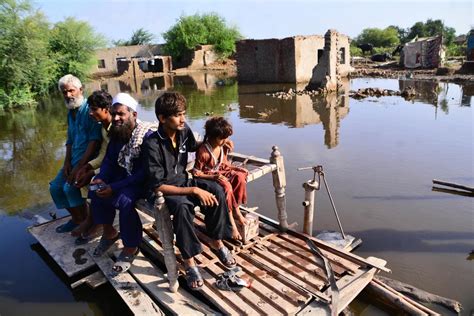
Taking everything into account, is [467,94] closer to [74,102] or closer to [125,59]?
[74,102]

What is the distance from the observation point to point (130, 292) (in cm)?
347

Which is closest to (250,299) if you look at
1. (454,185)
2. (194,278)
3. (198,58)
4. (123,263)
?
(194,278)

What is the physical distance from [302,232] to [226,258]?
128cm

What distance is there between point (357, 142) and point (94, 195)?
732cm

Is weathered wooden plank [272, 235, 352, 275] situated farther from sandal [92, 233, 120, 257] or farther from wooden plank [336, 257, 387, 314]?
sandal [92, 233, 120, 257]

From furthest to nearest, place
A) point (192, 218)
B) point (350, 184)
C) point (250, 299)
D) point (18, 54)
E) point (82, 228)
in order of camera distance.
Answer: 1. point (18, 54)
2. point (350, 184)
3. point (82, 228)
4. point (192, 218)
5. point (250, 299)

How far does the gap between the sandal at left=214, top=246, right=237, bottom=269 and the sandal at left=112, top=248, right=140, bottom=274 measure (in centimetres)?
93

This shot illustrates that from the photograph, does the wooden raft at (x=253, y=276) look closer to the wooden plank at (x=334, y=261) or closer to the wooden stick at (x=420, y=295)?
the wooden plank at (x=334, y=261)

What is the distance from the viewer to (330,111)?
45.9 feet

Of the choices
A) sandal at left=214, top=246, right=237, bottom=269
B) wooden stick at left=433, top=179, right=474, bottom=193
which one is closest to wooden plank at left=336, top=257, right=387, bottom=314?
sandal at left=214, top=246, right=237, bottom=269

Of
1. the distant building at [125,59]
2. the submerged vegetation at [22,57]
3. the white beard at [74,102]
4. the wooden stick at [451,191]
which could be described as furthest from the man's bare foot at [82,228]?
the distant building at [125,59]

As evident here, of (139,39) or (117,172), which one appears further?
(139,39)

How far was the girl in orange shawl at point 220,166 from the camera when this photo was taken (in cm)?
360

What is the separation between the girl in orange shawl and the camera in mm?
3598
